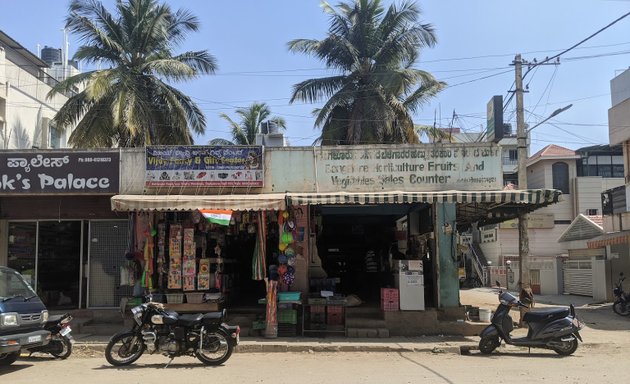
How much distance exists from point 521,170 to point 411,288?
439 cm

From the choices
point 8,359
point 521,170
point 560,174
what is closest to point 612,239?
point 521,170

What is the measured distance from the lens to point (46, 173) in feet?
41.9

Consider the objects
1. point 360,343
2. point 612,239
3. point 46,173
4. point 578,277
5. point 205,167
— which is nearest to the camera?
point 360,343

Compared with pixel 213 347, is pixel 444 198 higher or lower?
higher

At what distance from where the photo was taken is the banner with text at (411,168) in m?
12.9

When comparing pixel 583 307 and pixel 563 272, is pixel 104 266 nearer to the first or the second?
pixel 583 307

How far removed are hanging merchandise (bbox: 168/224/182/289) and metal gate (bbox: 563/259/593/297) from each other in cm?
1883

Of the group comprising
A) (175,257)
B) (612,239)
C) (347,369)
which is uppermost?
(612,239)

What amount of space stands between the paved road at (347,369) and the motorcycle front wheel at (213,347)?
163 millimetres

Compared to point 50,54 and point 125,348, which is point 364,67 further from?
point 50,54

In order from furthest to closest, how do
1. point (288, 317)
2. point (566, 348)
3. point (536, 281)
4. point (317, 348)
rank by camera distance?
point (536, 281) → point (288, 317) → point (317, 348) → point (566, 348)

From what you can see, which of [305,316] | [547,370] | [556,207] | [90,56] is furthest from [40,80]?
[556,207]

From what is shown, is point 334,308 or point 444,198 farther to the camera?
point 334,308

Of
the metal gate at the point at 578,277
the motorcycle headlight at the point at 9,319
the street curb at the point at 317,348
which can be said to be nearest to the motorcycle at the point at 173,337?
the motorcycle headlight at the point at 9,319
